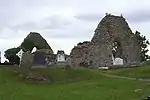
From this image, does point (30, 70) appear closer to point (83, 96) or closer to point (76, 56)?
point (83, 96)

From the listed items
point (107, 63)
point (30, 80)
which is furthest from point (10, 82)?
point (107, 63)

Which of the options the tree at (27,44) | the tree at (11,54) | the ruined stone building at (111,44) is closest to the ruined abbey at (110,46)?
the ruined stone building at (111,44)

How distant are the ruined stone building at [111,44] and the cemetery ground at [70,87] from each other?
2382 cm

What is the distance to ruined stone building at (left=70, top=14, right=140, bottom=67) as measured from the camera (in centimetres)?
5816

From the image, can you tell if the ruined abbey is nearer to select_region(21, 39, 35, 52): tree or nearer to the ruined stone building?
the ruined stone building

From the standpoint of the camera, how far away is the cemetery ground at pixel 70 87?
22.1 metres

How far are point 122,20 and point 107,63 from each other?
8.07 meters

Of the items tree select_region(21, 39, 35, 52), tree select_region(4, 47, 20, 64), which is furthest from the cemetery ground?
tree select_region(4, 47, 20, 64)

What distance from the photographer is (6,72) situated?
102ft

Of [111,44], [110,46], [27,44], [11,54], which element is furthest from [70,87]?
[11,54]

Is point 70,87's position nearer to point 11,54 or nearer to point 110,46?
point 110,46

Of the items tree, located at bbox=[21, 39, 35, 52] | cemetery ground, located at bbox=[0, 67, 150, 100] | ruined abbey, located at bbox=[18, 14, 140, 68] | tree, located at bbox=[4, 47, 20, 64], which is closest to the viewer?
cemetery ground, located at bbox=[0, 67, 150, 100]

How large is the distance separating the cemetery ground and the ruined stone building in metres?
23.8

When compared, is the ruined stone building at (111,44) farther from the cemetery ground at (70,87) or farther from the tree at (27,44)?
the cemetery ground at (70,87)
